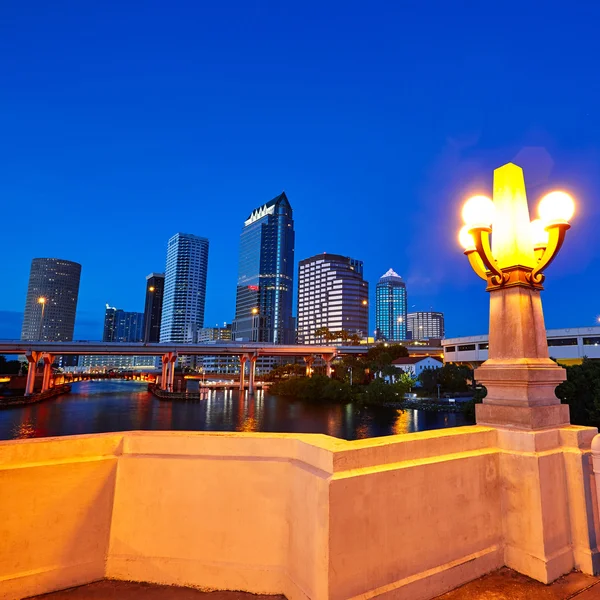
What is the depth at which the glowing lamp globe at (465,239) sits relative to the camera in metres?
5.97

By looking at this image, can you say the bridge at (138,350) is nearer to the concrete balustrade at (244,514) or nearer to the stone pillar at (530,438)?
the concrete balustrade at (244,514)

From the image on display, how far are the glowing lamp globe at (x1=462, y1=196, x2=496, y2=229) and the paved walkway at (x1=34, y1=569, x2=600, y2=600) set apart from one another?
4.35 m

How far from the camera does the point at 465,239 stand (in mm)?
6250

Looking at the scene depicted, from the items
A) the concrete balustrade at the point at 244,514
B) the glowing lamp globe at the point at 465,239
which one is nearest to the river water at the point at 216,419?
the glowing lamp globe at the point at 465,239

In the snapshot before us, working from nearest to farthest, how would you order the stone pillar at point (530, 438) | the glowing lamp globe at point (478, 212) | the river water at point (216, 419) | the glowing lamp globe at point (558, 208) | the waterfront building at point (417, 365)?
the stone pillar at point (530, 438)
the glowing lamp globe at point (478, 212)
the glowing lamp globe at point (558, 208)
the river water at point (216, 419)
the waterfront building at point (417, 365)

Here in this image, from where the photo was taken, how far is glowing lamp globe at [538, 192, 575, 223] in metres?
5.56

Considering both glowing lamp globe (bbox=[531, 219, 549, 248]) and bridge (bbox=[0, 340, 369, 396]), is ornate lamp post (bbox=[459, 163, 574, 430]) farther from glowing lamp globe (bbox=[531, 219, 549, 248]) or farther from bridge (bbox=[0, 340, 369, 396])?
bridge (bbox=[0, 340, 369, 396])

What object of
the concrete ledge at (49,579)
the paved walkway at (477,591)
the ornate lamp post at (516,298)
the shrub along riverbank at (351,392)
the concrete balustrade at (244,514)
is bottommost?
the shrub along riverbank at (351,392)

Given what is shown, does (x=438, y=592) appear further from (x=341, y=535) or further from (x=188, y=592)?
(x=188, y=592)

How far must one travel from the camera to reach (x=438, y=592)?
3.83 meters

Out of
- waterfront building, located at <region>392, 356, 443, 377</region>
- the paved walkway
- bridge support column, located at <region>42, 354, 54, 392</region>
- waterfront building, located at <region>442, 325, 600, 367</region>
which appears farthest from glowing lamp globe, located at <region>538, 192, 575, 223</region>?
bridge support column, located at <region>42, 354, 54, 392</region>

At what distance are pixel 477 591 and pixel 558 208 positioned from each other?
16.7ft

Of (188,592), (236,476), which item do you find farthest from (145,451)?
(188,592)

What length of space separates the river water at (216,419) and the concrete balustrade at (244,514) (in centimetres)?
3555
